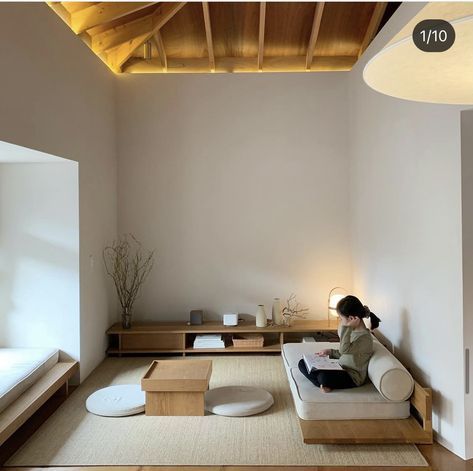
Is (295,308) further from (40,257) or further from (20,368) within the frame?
(20,368)

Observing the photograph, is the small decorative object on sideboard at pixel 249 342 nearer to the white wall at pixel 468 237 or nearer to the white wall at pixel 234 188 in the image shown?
the white wall at pixel 234 188

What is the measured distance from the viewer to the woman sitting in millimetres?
3197

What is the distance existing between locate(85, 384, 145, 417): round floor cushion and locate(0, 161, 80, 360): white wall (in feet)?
2.01

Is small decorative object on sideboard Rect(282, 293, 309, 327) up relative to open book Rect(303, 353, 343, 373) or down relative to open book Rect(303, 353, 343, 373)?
up

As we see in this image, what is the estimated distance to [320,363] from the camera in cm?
339

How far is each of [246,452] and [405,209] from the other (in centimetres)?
202

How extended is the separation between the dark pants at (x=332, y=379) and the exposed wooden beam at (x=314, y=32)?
3.31 meters

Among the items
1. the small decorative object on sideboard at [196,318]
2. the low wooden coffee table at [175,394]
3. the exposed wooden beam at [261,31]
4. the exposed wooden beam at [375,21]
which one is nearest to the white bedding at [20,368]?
A: the low wooden coffee table at [175,394]

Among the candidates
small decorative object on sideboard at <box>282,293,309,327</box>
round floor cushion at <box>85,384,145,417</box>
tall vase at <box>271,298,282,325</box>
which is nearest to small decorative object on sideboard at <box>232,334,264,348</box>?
tall vase at <box>271,298,282,325</box>

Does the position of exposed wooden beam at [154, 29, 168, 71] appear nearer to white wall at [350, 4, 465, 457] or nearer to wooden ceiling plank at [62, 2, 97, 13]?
wooden ceiling plank at [62, 2, 97, 13]

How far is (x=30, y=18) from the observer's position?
3174mm

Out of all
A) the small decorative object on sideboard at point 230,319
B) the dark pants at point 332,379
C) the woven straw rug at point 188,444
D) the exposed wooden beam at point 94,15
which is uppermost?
the exposed wooden beam at point 94,15

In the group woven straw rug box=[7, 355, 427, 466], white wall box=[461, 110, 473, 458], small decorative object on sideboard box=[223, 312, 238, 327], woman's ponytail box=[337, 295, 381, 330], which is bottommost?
woven straw rug box=[7, 355, 427, 466]

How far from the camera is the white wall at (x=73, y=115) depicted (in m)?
2.98
